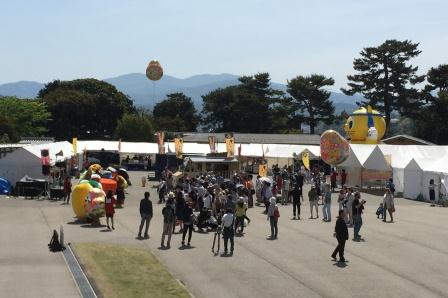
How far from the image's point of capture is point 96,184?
2508 cm

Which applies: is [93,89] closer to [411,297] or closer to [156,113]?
[156,113]

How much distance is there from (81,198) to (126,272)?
9266mm

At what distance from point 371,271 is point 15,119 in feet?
242

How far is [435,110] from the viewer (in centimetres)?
8169

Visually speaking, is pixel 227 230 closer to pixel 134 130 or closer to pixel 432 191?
pixel 432 191

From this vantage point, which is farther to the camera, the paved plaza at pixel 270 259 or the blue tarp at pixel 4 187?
the blue tarp at pixel 4 187

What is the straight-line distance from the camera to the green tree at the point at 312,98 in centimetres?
9762

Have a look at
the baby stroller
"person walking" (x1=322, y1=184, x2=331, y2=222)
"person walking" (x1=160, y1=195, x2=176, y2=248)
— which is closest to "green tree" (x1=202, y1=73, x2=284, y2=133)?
"person walking" (x1=322, y1=184, x2=331, y2=222)

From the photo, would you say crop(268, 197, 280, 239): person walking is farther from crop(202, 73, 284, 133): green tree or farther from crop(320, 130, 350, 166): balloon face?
crop(202, 73, 284, 133): green tree

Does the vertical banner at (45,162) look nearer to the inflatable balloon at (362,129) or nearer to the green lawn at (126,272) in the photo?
the green lawn at (126,272)

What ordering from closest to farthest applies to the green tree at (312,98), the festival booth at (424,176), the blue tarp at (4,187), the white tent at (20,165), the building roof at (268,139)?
the festival booth at (424,176) → the blue tarp at (4,187) → the white tent at (20,165) → the building roof at (268,139) → the green tree at (312,98)

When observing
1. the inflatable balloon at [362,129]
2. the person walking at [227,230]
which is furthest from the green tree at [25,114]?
the person walking at [227,230]

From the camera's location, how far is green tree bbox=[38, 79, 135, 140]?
89.9m

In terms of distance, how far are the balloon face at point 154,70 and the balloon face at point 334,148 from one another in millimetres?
40971
